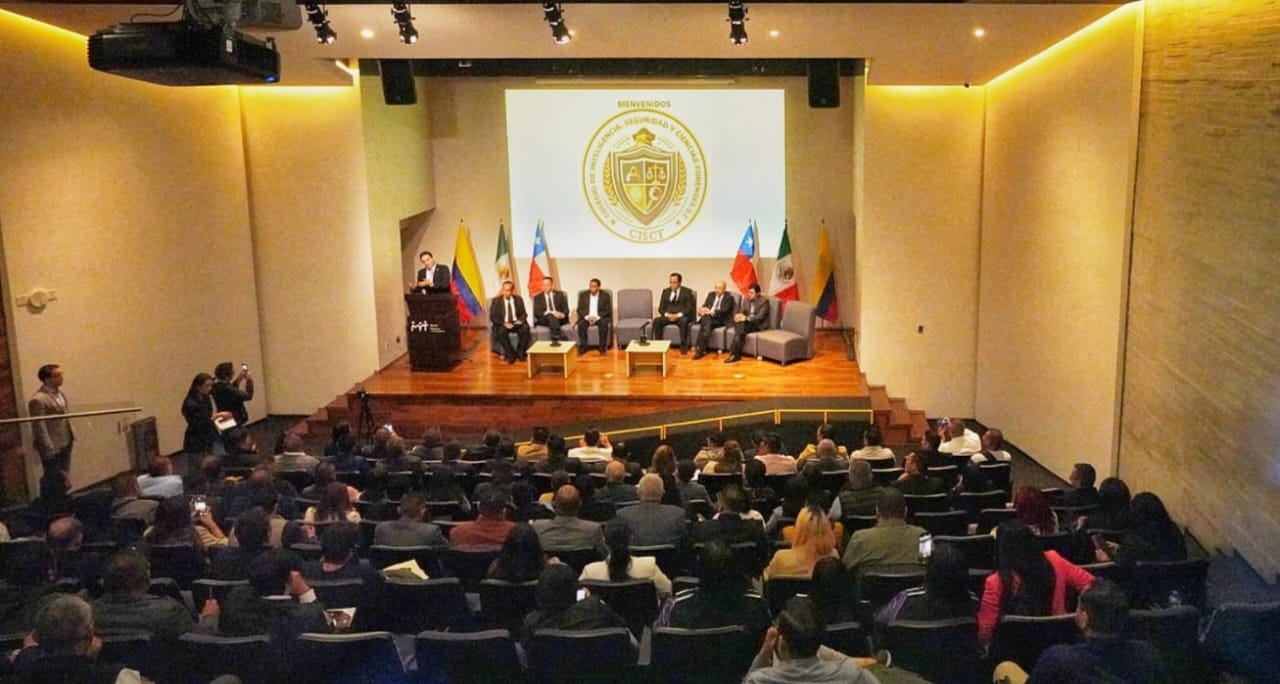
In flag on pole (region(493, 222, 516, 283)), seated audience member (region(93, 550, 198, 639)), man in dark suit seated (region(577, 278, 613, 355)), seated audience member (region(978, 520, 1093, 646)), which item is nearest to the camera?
seated audience member (region(93, 550, 198, 639))

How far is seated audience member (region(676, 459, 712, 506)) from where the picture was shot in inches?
242

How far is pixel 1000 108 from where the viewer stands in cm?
1073

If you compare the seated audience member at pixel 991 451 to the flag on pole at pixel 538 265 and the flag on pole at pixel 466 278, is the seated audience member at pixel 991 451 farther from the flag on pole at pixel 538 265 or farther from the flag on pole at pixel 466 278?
the flag on pole at pixel 466 278

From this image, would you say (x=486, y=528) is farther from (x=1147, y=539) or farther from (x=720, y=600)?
(x=1147, y=539)

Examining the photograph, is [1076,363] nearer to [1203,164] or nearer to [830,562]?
[1203,164]

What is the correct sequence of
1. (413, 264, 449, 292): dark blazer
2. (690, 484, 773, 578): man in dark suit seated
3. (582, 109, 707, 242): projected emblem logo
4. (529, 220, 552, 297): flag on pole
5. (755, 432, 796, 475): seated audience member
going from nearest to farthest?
(690, 484, 773, 578): man in dark suit seated < (755, 432, 796, 475): seated audience member < (413, 264, 449, 292): dark blazer < (582, 109, 707, 242): projected emblem logo < (529, 220, 552, 297): flag on pole

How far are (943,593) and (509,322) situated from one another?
27.4 ft

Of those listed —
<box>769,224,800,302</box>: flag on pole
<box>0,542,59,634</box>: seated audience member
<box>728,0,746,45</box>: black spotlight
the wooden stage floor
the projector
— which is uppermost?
<box>728,0,746,45</box>: black spotlight

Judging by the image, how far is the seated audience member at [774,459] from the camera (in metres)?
7.13

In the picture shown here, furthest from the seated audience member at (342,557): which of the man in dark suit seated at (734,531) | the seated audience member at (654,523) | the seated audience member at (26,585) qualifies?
the man in dark suit seated at (734,531)

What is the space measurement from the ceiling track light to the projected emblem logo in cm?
452

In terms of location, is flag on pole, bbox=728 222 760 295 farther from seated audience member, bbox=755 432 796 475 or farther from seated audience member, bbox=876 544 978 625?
seated audience member, bbox=876 544 978 625

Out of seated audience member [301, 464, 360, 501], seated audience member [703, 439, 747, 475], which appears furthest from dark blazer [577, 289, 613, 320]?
seated audience member [301, 464, 360, 501]

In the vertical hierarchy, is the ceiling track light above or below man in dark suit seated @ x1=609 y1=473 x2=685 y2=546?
above
